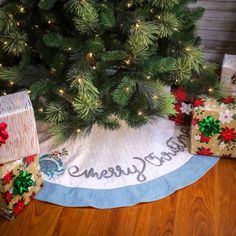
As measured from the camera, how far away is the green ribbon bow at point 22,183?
3.87ft

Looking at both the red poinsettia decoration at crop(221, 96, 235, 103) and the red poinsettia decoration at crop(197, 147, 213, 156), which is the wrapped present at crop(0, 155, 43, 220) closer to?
the red poinsettia decoration at crop(197, 147, 213, 156)

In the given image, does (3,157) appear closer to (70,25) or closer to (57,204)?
(57,204)

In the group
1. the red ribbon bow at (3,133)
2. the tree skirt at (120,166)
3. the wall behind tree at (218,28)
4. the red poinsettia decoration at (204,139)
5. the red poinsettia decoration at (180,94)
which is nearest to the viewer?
the red ribbon bow at (3,133)

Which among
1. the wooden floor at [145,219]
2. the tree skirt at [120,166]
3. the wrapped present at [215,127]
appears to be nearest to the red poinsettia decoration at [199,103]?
the wrapped present at [215,127]

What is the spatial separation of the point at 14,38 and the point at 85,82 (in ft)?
1.13

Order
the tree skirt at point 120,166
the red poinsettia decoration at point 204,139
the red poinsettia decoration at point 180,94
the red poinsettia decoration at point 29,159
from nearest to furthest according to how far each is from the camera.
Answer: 1. the red poinsettia decoration at point 29,159
2. the tree skirt at point 120,166
3. the red poinsettia decoration at point 204,139
4. the red poinsettia decoration at point 180,94

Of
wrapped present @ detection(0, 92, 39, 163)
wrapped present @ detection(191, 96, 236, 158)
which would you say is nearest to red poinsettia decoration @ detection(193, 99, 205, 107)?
wrapped present @ detection(191, 96, 236, 158)

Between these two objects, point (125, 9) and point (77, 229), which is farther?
point (125, 9)

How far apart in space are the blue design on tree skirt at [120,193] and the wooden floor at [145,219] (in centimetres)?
2

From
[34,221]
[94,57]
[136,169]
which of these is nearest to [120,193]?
[136,169]

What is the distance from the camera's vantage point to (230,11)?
1.88 m

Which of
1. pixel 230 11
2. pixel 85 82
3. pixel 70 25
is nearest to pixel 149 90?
pixel 85 82

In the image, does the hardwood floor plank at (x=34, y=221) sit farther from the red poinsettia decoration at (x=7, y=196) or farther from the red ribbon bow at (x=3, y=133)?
the red ribbon bow at (x=3, y=133)

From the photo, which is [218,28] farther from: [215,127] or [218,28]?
[215,127]
